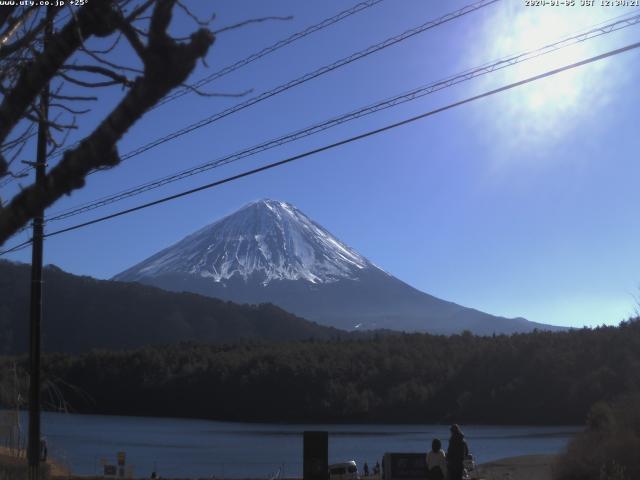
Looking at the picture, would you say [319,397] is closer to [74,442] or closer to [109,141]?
[74,442]

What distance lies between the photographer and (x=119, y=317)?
143375 millimetres

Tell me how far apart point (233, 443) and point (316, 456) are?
58994mm

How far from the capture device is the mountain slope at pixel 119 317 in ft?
411

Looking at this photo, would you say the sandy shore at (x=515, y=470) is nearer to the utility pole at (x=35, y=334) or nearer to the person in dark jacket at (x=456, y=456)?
the utility pole at (x=35, y=334)

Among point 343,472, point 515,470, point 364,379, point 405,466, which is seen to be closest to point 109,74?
point 405,466

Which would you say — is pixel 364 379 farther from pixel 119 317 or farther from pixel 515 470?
pixel 515 470

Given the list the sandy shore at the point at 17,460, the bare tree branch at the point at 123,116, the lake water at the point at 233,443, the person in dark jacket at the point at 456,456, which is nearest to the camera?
the bare tree branch at the point at 123,116

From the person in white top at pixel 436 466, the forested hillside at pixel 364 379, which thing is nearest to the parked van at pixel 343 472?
the person in white top at pixel 436 466

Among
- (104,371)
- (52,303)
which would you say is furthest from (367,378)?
(52,303)

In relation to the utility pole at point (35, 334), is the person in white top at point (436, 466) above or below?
below

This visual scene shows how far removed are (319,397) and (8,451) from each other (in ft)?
250

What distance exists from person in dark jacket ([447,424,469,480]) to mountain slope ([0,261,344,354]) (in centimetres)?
11307

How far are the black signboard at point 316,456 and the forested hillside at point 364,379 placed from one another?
72321mm

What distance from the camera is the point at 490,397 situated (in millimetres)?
89438
